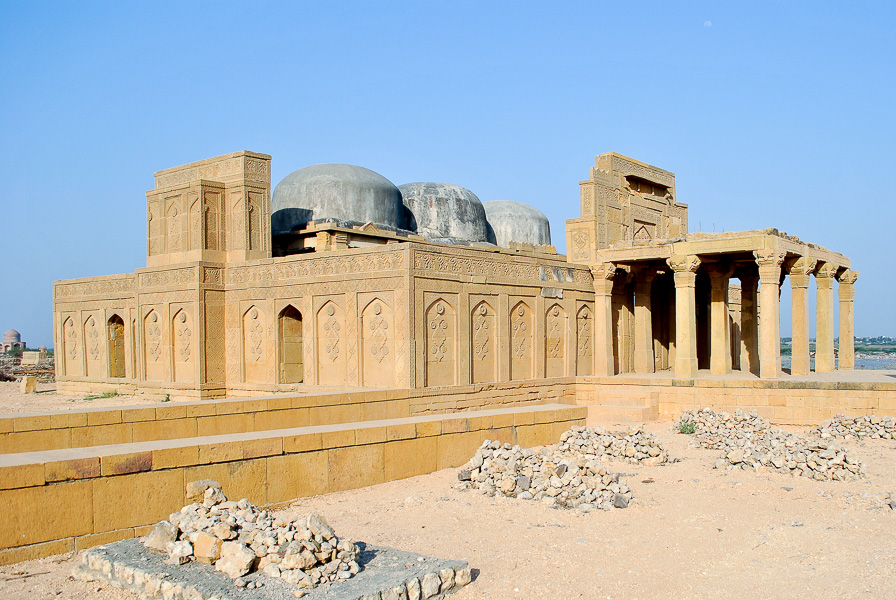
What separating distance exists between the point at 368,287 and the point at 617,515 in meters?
8.41

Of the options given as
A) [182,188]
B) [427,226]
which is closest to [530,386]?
[427,226]

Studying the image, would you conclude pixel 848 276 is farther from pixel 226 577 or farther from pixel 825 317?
pixel 226 577

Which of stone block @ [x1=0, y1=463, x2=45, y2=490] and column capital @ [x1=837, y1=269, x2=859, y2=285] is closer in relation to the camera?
stone block @ [x1=0, y1=463, x2=45, y2=490]

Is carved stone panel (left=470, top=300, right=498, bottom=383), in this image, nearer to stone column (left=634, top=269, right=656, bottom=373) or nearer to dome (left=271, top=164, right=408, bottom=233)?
dome (left=271, top=164, right=408, bottom=233)

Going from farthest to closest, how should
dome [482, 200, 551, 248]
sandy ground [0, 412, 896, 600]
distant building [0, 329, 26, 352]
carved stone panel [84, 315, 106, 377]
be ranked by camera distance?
distant building [0, 329, 26, 352], dome [482, 200, 551, 248], carved stone panel [84, 315, 106, 377], sandy ground [0, 412, 896, 600]

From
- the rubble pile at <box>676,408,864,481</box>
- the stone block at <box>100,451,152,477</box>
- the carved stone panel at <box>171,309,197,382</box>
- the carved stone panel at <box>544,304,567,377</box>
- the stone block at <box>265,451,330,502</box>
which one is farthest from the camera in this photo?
the carved stone panel at <box>171,309,197,382</box>

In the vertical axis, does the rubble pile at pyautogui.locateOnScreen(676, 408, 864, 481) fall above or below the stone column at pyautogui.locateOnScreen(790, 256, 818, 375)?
below

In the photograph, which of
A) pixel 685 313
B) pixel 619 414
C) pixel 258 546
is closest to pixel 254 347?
pixel 619 414

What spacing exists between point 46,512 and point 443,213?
17.9m

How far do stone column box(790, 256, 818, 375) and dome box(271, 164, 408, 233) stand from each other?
9.70m

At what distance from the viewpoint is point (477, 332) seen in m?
16.3

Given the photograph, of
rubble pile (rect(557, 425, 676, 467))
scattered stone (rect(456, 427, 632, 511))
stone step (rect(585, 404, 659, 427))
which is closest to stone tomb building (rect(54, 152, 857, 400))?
stone step (rect(585, 404, 659, 427))

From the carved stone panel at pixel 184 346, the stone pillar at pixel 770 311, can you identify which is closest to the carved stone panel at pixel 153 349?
the carved stone panel at pixel 184 346

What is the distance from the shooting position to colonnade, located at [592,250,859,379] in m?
17.4
